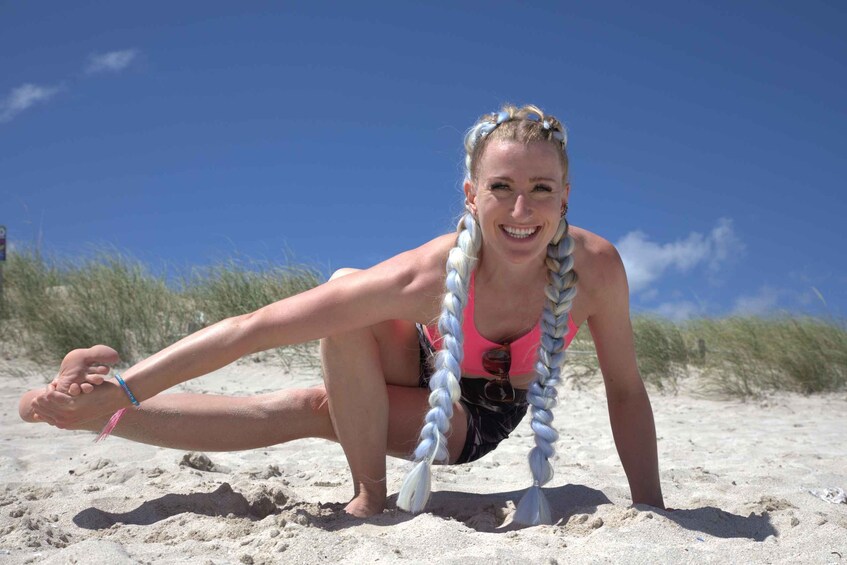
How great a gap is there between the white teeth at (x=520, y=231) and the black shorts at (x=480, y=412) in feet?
2.10

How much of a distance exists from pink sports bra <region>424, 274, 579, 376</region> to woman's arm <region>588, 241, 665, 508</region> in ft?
0.39

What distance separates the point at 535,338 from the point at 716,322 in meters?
6.78

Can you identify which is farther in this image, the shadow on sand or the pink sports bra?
the pink sports bra

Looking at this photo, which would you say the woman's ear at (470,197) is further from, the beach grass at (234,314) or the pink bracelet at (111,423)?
the beach grass at (234,314)

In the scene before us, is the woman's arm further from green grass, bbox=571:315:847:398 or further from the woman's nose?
green grass, bbox=571:315:847:398

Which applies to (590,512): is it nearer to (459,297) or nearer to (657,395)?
(459,297)

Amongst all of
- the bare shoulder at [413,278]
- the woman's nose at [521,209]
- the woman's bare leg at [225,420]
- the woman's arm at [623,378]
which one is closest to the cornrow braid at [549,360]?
the woman's arm at [623,378]

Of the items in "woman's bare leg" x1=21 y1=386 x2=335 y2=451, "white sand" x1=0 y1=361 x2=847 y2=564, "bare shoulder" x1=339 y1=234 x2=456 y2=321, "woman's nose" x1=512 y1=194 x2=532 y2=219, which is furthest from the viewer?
"woman's bare leg" x1=21 y1=386 x2=335 y2=451

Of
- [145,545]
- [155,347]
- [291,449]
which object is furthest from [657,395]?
[145,545]

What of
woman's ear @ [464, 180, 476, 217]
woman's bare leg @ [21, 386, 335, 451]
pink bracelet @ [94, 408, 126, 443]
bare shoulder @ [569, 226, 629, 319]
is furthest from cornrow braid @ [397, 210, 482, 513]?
pink bracelet @ [94, 408, 126, 443]

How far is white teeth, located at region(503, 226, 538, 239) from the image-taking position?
2.35 m

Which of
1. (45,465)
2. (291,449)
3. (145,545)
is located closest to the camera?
(145,545)

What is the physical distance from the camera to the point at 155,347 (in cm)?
695

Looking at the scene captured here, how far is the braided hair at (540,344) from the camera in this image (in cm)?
241
